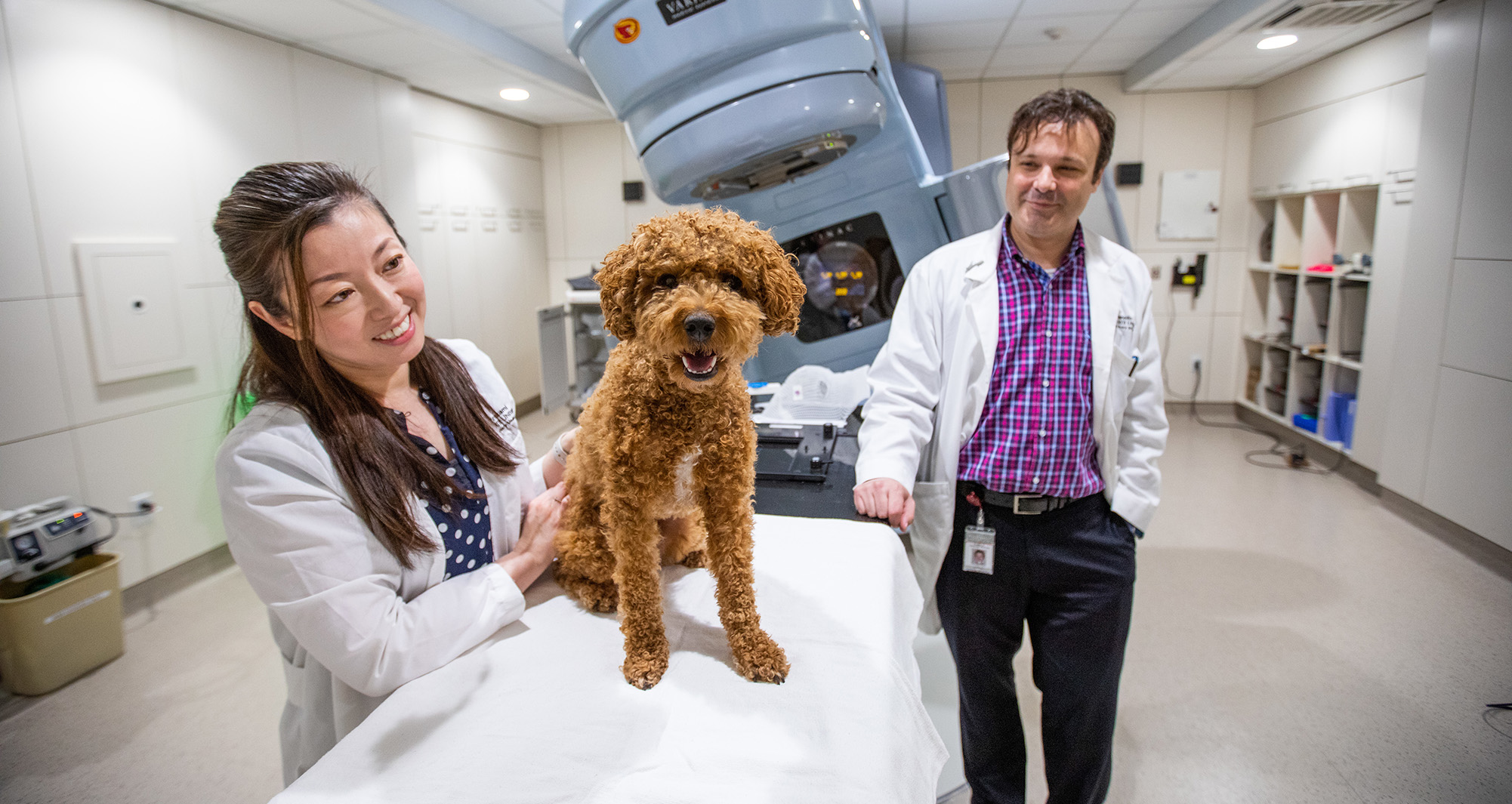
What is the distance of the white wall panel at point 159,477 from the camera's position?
2.66 m

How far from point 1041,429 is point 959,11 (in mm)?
3029

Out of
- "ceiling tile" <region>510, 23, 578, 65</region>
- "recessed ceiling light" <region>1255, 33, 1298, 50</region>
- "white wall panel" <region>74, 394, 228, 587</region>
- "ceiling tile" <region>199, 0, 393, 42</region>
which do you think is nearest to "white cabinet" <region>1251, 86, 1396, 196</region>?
"recessed ceiling light" <region>1255, 33, 1298, 50</region>

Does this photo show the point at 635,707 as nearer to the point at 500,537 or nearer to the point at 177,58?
the point at 500,537

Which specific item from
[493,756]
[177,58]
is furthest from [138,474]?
[493,756]

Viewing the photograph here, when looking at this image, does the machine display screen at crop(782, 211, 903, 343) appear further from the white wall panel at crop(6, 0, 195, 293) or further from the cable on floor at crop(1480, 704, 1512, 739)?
the white wall panel at crop(6, 0, 195, 293)

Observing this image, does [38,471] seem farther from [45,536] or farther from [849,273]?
[849,273]

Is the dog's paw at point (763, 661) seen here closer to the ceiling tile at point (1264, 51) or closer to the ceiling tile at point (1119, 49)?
the ceiling tile at point (1264, 51)

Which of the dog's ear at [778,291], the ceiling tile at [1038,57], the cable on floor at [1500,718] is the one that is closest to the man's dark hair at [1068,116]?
the dog's ear at [778,291]

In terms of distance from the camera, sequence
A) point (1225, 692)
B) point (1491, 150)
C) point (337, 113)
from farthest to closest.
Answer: point (337, 113) → point (1491, 150) → point (1225, 692)

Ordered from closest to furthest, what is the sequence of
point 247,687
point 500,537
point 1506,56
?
point 500,537 → point 247,687 → point 1506,56

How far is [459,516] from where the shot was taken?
3.33ft

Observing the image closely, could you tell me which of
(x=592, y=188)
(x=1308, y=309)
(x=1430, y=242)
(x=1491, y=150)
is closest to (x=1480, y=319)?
(x=1430, y=242)

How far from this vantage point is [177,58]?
2.87 meters

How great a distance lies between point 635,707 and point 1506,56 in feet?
12.7
